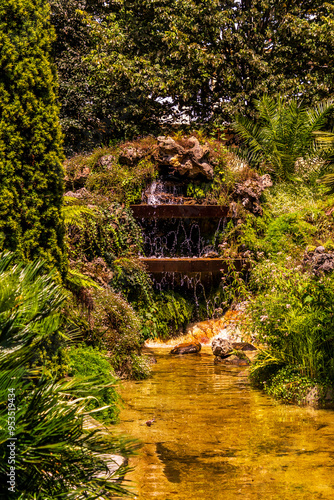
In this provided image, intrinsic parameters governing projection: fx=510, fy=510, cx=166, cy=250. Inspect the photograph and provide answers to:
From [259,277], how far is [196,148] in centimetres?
622

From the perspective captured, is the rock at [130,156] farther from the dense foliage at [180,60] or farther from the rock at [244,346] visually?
the rock at [244,346]

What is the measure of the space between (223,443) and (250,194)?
30.3 feet

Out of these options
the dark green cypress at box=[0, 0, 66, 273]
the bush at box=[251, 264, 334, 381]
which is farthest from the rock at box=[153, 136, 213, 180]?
the dark green cypress at box=[0, 0, 66, 273]

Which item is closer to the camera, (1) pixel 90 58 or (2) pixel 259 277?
(2) pixel 259 277

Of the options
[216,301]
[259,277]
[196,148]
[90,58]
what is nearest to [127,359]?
[259,277]

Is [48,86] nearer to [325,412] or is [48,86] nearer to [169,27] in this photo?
[325,412]

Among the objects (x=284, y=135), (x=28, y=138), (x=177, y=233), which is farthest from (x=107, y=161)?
(x=28, y=138)

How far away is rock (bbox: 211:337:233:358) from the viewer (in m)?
8.75

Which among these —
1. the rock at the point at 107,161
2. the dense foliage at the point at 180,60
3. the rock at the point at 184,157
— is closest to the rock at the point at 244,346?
the rock at the point at 184,157

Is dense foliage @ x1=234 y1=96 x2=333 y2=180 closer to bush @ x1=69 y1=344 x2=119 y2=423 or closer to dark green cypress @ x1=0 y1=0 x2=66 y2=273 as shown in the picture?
bush @ x1=69 y1=344 x2=119 y2=423

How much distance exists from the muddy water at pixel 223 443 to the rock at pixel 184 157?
7.20 meters

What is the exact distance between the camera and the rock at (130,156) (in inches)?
523

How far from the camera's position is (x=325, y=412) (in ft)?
18.0

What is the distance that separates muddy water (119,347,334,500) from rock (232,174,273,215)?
6.67m
